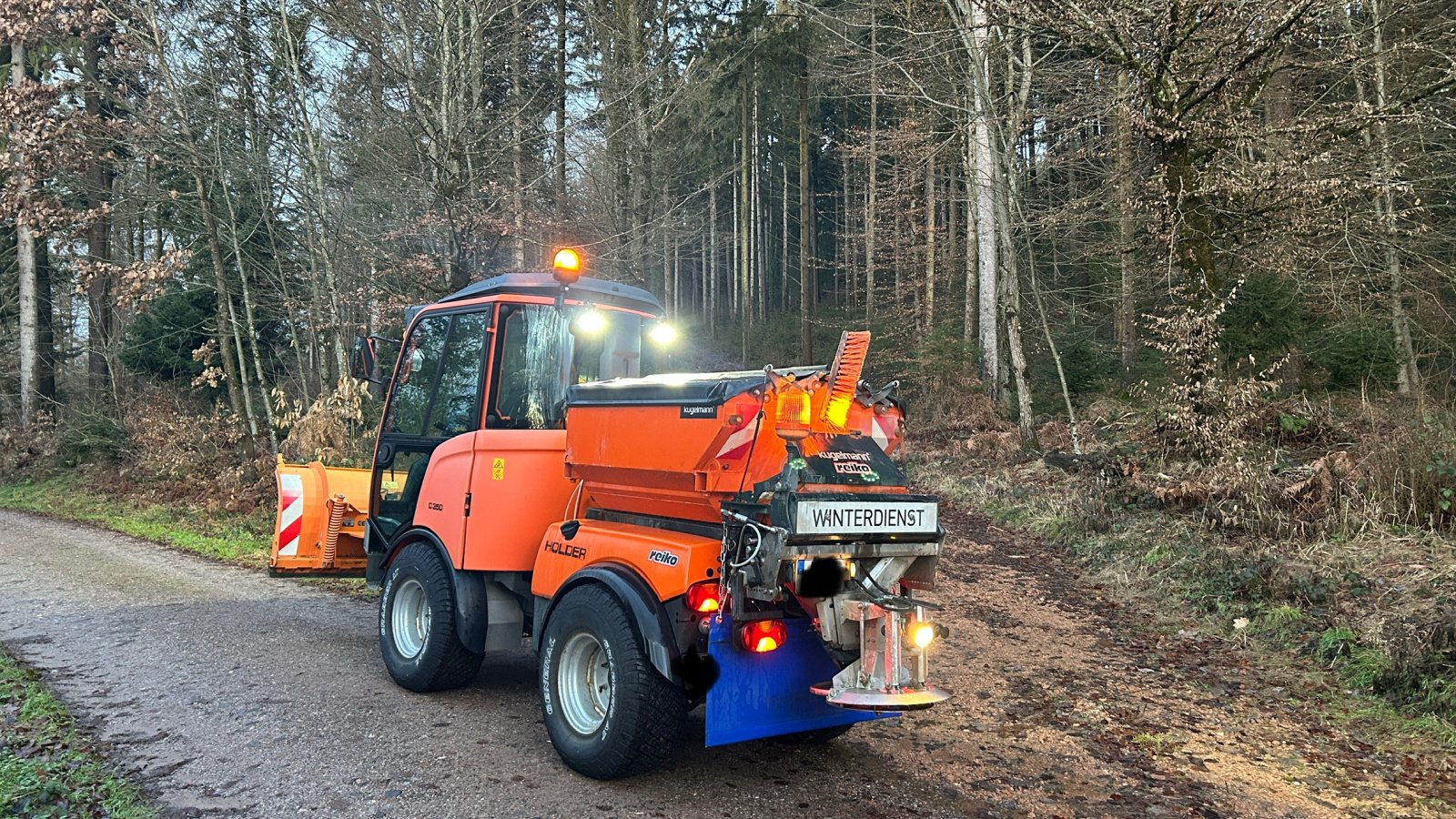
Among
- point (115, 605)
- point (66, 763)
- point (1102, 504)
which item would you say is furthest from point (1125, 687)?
point (115, 605)

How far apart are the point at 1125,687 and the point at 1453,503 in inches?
140

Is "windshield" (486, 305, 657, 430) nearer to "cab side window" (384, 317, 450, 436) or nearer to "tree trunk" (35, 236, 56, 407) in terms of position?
"cab side window" (384, 317, 450, 436)

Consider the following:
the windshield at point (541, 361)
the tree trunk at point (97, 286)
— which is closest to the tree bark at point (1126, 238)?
the windshield at point (541, 361)

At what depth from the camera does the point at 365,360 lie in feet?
20.0

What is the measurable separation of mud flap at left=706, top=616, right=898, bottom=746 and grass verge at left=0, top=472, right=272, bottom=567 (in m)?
8.34

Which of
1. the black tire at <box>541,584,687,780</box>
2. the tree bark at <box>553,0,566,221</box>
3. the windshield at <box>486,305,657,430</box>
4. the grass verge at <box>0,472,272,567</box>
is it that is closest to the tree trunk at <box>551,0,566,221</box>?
the tree bark at <box>553,0,566,221</box>

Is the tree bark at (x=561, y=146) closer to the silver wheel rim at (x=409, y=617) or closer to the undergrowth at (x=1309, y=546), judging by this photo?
the undergrowth at (x=1309, y=546)

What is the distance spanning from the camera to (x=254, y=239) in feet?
53.8

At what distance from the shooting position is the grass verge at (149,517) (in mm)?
11492

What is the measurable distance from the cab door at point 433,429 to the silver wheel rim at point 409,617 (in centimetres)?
41

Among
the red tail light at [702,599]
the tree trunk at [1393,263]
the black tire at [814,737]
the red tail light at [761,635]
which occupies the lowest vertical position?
the black tire at [814,737]

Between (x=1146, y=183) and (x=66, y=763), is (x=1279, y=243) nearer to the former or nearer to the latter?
(x=1146, y=183)

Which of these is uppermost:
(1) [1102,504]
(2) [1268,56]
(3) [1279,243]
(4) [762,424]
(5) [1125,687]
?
(2) [1268,56]

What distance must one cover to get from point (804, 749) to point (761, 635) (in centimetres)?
113
